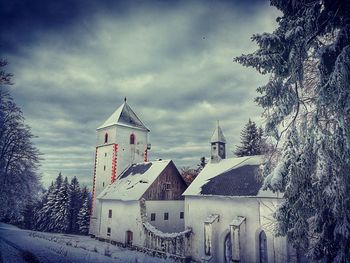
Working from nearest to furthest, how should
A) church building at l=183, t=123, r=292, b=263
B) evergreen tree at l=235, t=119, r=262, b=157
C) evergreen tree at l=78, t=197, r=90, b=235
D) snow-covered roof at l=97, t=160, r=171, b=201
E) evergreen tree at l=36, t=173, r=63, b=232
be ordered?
1. church building at l=183, t=123, r=292, b=263
2. snow-covered roof at l=97, t=160, r=171, b=201
3. evergreen tree at l=235, t=119, r=262, b=157
4. evergreen tree at l=78, t=197, r=90, b=235
5. evergreen tree at l=36, t=173, r=63, b=232

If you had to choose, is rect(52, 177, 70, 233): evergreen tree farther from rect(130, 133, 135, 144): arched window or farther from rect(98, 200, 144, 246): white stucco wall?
rect(130, 133, 135, 144): arched window

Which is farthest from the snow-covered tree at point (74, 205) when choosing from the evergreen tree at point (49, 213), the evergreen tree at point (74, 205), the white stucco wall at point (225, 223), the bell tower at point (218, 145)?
the bell tower at point (218, 145)

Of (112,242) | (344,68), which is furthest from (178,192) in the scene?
(344,68)

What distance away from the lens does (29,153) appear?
21812 millimetres

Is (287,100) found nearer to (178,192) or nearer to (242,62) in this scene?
(242,62)

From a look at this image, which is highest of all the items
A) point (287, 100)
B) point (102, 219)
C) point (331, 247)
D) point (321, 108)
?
point (287, 100)

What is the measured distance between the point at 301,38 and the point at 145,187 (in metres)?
22.2

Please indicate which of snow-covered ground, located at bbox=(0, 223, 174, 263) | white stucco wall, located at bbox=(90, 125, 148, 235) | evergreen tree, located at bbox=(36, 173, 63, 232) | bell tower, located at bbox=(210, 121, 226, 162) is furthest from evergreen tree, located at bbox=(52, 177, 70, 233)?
bell tower, located at bbox=(210, 121, 226, 162)

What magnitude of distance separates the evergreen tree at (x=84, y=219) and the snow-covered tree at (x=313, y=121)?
39.7 m

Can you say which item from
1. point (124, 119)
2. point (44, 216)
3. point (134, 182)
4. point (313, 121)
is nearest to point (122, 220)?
point (134, 182)

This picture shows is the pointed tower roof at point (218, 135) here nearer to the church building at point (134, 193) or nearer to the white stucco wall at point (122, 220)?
the church building at point (134, 193)

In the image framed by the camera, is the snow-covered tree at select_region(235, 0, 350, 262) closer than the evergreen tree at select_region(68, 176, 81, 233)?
Yes

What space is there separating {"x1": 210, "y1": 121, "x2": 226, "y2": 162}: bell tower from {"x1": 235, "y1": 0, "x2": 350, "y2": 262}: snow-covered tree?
18.0m

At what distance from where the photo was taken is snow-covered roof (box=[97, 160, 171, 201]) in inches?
1055
